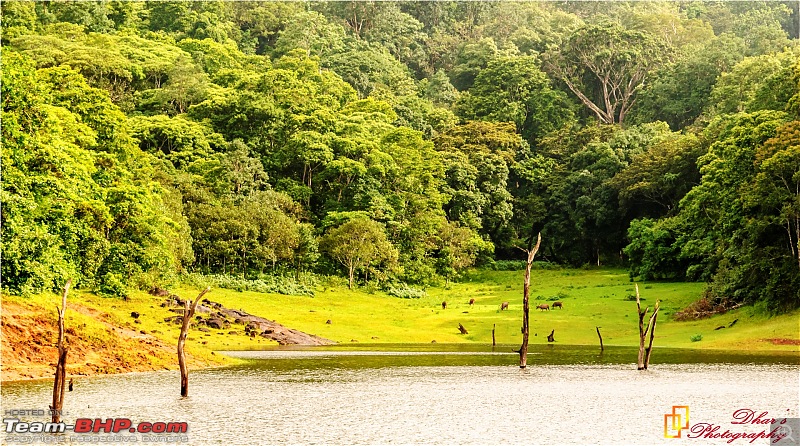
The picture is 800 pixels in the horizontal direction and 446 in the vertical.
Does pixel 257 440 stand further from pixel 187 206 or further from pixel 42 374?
pixel 187 206

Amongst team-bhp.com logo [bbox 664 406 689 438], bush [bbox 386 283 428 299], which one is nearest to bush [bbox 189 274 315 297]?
bush [bbox 386 283 428 299]

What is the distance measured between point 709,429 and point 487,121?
4191 inches

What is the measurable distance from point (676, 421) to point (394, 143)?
82.5 m

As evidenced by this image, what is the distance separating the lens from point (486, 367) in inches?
1833

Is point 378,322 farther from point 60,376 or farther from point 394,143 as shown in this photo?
point 60,376

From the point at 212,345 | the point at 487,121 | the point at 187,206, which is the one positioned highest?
the point at 487,121

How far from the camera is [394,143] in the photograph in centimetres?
10875

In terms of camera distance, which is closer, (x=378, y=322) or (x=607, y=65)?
(x=378, y=322)

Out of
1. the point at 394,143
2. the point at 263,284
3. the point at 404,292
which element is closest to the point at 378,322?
the point at 263,284

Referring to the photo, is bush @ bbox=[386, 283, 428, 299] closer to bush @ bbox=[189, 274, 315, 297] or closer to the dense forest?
the dense forest

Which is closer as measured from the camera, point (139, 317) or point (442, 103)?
point (139, 317)

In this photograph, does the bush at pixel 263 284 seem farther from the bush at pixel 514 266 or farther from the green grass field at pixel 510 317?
the bush at pixel 514 266

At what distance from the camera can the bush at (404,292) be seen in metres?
90.9

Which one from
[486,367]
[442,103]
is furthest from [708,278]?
[442,103]
